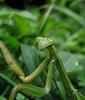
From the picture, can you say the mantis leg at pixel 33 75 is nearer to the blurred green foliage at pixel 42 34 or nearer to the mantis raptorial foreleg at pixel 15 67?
the mantis raptorial foreleg at pixel 15 67

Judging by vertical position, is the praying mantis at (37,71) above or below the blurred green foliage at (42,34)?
above

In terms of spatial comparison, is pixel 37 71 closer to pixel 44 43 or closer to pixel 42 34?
pixel 44 43

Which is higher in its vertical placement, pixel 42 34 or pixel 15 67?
pixel 15 67

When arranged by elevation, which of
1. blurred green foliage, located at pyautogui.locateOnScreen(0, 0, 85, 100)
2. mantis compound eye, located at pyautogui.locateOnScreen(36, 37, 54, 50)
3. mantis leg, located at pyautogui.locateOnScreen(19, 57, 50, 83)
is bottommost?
blurred green foliage, located at pyautogui.locateOnScreen(0, 0, 85, 100)

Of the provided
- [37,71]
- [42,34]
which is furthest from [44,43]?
[42,34]

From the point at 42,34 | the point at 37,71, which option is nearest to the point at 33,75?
the point at 37,71

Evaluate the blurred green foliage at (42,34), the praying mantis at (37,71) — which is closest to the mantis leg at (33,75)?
the praying mantis at (37,71)

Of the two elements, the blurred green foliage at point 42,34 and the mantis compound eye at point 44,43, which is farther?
the blurred green foliage at point 42,34

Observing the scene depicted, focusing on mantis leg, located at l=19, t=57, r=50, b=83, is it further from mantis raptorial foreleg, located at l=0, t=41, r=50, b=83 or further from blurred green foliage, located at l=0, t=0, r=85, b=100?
blurred green foliage, located at l=0, t=0, r=85, b=100

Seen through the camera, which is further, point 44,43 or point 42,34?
point 42,34

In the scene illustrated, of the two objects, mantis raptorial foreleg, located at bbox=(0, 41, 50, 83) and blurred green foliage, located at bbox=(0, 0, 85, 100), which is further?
blurred green foliage, located at bbox=(0, 0, 85, 100)

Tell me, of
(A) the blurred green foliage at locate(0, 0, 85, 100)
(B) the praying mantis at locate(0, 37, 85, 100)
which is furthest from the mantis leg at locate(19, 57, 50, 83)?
(A) the blurred green foliage at locate(0, 0, 85, 100)
